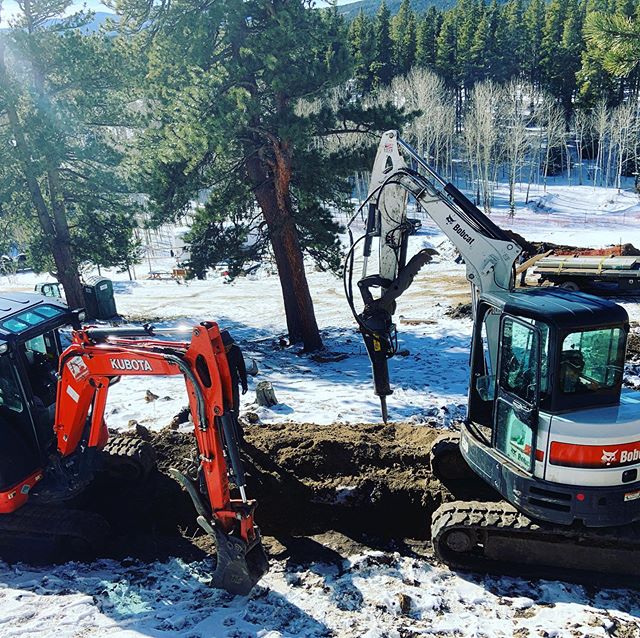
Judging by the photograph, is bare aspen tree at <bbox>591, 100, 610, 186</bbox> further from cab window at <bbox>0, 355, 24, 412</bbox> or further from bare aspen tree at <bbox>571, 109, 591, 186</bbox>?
cab window at <bbox>0, 355, 24, 412</bbox>

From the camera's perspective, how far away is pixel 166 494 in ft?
25.1

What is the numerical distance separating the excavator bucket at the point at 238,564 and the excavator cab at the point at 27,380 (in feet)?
8.89

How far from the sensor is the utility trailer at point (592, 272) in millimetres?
18594

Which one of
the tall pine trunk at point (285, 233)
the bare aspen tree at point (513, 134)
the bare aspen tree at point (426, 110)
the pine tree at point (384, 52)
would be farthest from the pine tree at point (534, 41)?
the tall pine trunk at point (285, 233)

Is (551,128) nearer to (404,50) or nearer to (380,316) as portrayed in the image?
(404,50)

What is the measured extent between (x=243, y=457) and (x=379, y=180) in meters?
4.20

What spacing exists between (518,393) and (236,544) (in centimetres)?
313

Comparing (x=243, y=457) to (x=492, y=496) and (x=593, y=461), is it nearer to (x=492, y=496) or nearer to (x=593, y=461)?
(x=492, y=496)

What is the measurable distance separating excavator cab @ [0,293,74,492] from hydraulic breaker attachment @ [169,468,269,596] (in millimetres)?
2303

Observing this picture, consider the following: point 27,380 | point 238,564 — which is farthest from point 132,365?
point 238,564

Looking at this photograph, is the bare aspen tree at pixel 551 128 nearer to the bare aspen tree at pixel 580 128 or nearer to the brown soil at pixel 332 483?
the bare aspen tree at pixel 580 128

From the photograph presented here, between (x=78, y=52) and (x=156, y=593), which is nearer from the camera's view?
(x=156, y=593)

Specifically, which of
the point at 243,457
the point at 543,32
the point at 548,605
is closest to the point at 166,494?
the point at 243,457

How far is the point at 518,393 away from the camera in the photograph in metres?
5.84
